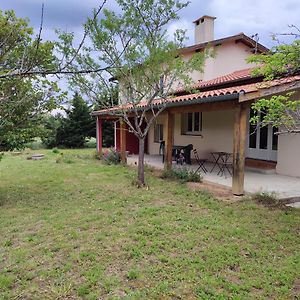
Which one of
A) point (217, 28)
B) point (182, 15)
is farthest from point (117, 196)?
point (217, 28)

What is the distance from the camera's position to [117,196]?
741 cm

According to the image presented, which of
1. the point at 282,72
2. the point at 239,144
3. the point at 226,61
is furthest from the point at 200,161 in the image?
the point at 282,72

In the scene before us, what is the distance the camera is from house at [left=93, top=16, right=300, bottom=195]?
23.4 feet

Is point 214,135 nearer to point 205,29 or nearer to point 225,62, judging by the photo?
point 225,62

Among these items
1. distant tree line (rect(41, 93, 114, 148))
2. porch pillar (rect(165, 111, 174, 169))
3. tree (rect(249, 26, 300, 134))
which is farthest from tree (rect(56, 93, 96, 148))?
tree (rect(249, 26, 300, 134))

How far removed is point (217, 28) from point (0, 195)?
48.7ft

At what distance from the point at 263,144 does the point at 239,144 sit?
4.10m

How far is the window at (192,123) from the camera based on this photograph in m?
14.1

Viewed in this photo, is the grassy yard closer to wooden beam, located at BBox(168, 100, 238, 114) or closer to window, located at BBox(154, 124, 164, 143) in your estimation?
wooden beam, located at BBox(168, 100, 238, 114)

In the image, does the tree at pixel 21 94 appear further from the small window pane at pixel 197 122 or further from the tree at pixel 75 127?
the tree at pixel 75 127

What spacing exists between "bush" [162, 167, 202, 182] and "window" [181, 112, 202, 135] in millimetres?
4836

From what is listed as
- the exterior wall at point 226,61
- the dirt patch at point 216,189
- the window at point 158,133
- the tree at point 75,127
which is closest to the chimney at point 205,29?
the exterior wall at point 226,61

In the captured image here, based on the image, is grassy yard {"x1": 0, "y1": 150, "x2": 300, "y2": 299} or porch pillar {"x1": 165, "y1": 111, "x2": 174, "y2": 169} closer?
grassy yard {"x1": 0, "y1": 150, "x2": 300, "y2": 299}

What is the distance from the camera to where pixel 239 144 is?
23.7 feet
